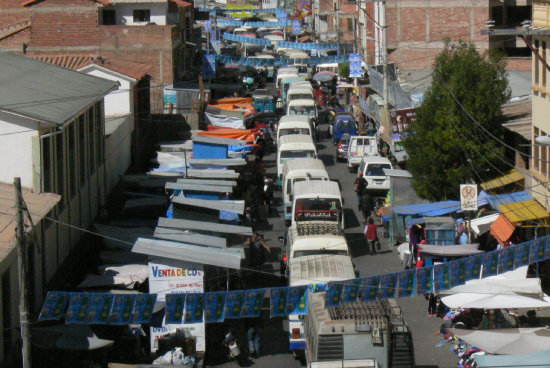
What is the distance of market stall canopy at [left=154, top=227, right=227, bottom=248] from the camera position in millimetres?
22156

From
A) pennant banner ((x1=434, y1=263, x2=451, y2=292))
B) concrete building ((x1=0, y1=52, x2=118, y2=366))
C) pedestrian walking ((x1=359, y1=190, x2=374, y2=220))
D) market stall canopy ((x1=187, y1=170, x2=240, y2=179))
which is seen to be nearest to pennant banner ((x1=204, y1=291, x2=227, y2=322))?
concrete building ((x1=0, y1=52, x2=118, y2=366))

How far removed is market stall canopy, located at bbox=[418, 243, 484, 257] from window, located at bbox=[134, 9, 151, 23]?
108ft

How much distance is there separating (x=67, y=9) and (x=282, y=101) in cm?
1625

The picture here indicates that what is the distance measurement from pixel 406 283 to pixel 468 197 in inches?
300

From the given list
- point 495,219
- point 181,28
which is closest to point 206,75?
point 181,28

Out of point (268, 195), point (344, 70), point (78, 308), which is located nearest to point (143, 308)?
point (78, 308)

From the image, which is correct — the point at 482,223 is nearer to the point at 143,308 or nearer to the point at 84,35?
the point at 143,308

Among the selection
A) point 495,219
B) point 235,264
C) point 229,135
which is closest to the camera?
point 235,264

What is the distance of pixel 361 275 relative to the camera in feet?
86.5

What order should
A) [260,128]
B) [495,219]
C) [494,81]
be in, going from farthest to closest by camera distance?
[260,128] < [494,81] < [495,219]

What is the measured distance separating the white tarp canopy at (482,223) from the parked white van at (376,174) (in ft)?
26.8

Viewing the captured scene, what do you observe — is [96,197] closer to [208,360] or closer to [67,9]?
[208,360]

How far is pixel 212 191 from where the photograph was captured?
28.2m

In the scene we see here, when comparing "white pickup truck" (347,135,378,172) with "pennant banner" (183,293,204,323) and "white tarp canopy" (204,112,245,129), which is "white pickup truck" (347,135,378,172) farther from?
"pennant banner" (183,293,204,323)
